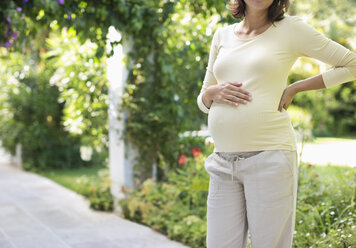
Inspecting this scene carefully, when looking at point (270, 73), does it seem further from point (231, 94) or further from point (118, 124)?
point (118, 124)

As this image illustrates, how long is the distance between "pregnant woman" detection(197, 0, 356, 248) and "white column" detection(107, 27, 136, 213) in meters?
2.88

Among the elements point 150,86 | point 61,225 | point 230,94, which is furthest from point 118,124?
point 230,94

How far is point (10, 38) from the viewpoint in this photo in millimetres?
3922

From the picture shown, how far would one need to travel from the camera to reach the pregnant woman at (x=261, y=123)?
174 centimetres

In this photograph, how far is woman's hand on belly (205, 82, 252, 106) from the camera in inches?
69.6

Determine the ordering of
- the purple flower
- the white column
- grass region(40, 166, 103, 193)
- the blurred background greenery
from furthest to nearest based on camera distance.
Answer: grass region(40, 166, 103, 193)
the white column
the purple flower
the blurred background greenery

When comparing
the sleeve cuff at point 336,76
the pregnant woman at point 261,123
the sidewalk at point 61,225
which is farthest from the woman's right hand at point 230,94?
the sidewalk at point 61,225

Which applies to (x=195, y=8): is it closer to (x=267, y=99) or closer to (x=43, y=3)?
(x=43, y=3)

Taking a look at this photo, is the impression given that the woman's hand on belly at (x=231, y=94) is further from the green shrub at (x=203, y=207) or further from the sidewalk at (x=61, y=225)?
the sidewalk at (x=61, y=225)

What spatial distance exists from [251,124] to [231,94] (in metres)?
0.14

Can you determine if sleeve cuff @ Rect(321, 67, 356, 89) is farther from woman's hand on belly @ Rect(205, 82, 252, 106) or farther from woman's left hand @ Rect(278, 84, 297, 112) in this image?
woman's hand on belly @ Rect(205, 82, 252, 106)

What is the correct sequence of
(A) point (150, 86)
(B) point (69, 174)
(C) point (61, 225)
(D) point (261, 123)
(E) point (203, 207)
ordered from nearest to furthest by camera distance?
(D) point (261, 123) < (E) point (203, 207) < (C) point (61, 225) < (A) point (150, 86) < (B) point (69, 174)

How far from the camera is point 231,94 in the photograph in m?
1.79

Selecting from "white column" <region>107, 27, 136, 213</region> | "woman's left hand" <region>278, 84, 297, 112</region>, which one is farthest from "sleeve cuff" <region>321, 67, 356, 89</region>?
"white column" <region>107, 27, 136, 213</region>
